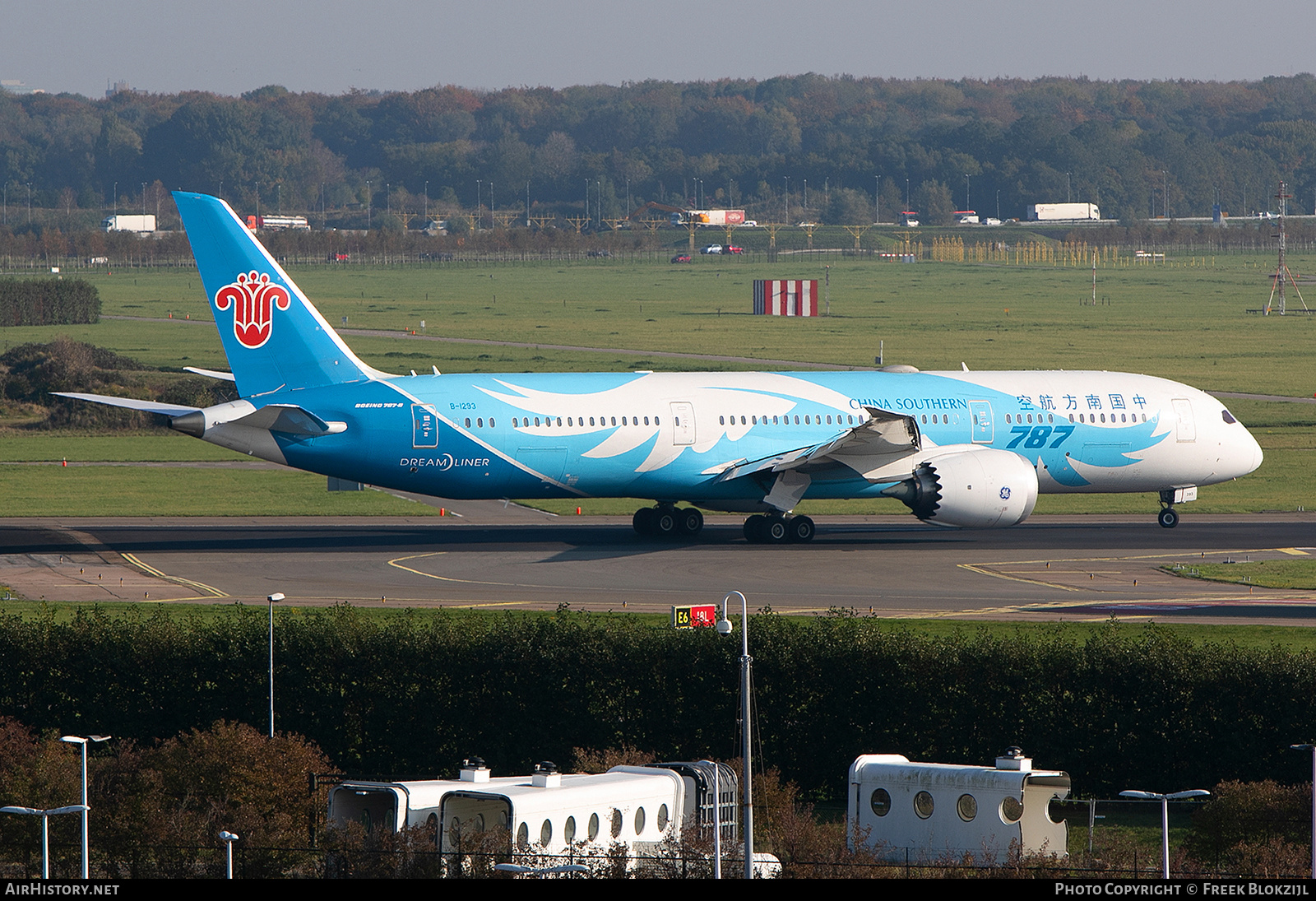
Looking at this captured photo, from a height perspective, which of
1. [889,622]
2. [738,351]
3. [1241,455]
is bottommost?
[889,622]

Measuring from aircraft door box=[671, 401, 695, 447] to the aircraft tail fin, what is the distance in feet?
35.4

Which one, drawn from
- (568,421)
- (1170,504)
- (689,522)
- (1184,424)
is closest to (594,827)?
(568,421)

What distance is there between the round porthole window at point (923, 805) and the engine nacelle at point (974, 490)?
80.4 feet

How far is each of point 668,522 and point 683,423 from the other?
438cm

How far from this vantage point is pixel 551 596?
49.0 meters

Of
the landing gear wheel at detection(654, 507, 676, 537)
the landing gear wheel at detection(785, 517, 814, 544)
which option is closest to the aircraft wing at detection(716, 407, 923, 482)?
the landing gear wheel at detection(785, 517, 814, 544)

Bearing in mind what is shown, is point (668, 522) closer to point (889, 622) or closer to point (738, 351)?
point (889, 622)

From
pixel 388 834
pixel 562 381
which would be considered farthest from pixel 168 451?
pixel 388 834

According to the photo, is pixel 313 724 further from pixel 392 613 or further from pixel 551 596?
pixel 551 596

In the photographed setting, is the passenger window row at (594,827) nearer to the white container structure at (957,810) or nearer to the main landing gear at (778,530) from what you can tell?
the white container structure at (957,810)

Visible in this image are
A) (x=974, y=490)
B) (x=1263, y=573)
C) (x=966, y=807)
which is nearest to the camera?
(x=966, y=807)

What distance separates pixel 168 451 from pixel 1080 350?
78.8m

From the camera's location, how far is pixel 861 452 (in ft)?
182

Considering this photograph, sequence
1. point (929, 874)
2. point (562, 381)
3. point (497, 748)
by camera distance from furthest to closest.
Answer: point (562, 381) → point (497, 748) → point (929, 874)
